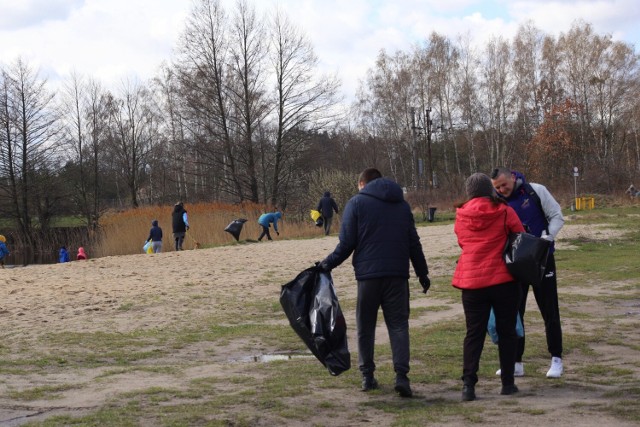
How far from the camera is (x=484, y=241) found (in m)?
6.54

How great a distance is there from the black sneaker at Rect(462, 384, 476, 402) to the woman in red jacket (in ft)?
0.25

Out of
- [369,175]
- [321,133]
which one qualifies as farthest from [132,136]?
[369,175]

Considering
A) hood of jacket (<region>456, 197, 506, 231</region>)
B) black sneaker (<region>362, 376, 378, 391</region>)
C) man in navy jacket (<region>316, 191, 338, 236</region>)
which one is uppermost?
man in navy jacket (<region>316, 191, 338, 236</region>)

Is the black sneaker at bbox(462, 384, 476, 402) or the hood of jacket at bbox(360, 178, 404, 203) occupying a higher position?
the hood of jacket at bbox(360, 178, 404, 203)

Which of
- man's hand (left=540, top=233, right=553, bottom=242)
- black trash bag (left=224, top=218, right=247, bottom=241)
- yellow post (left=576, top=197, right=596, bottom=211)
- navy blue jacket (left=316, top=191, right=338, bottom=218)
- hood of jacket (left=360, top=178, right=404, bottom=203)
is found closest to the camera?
man's hand (left=540, top=233, right=553, bottom=242)

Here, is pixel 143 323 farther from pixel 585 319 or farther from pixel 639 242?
pixel 639 242

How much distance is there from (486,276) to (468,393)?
0.91 meters

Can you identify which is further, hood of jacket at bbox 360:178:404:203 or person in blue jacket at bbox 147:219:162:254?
person in blue jacket at bbox 147:219:162:254

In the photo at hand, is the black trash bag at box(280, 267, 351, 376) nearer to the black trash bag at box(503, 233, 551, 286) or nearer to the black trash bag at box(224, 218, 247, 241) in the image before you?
the black trash bag at box(503, 233, 551, 286)

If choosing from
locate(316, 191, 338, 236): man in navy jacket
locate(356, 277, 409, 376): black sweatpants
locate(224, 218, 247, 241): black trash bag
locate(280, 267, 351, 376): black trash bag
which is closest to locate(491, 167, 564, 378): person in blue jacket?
locate(356, 277, 409, 376): black sweatpants

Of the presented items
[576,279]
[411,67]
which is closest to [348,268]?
[576,279]

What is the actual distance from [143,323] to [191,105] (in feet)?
126

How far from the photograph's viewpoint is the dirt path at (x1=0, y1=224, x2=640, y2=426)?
626 centimetres

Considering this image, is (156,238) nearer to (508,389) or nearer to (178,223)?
(178,223)
